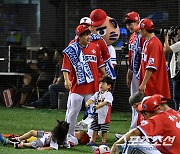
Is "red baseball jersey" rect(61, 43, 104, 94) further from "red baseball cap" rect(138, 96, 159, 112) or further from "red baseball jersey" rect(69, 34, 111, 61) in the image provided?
"red baseball cap" rect(138, 96, 159, 112)

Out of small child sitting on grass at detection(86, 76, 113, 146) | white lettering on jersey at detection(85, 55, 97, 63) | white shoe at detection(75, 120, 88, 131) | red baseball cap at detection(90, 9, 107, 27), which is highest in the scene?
red baseball cap at detection(90, 9, 107, 27)

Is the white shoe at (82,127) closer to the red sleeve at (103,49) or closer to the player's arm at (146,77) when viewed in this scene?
the red sleeve at (103,49)

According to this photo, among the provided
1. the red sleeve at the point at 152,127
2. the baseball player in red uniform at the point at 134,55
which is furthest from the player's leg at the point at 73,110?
the red sleeve at the point at 152,127

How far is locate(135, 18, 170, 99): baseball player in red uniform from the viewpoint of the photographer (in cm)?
922

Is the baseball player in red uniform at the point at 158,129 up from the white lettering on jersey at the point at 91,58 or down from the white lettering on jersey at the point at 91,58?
down

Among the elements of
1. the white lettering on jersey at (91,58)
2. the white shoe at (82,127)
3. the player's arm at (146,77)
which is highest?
the white lettering on jersey at (91,58)

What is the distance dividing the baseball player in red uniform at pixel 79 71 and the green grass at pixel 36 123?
57cm

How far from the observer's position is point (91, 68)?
10.1 metres

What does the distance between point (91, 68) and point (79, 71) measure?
22 centimetres

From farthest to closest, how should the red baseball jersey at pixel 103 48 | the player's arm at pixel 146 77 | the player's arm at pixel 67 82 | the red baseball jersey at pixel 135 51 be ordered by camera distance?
the red baseball jersey at pixel 103 48
the red baseball jersey at pixel 135 51
the player's arm at pixel 67 82
the player's arm at pixel 146 77

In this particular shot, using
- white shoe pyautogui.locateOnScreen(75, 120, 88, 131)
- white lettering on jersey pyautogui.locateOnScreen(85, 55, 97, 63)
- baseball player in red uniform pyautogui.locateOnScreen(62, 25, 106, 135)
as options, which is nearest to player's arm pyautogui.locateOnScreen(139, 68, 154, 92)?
baseball player in red uniform pyautogui.locateOnScreen(62, 25, 106, 135)

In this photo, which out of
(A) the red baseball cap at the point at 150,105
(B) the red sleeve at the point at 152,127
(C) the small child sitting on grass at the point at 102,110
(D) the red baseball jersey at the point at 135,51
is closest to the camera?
(B) the red sleeve at the point at 152,127

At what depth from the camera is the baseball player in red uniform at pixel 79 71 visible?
9.94 meters

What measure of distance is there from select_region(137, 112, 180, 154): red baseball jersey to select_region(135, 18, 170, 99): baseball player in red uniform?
2.51 meters
